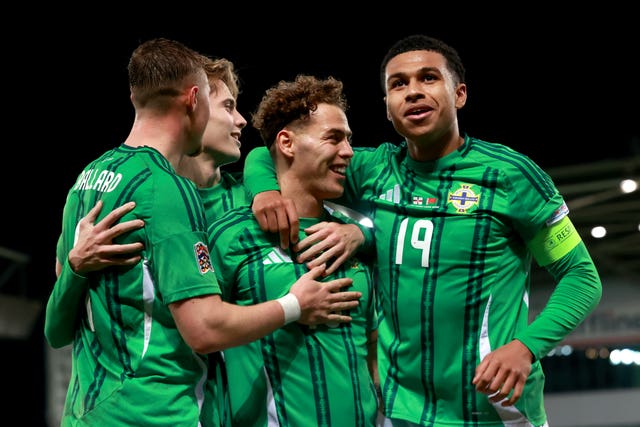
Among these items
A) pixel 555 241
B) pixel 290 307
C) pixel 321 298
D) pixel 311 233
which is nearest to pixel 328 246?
pixel 311 233

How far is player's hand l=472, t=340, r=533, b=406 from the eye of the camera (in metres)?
2.70

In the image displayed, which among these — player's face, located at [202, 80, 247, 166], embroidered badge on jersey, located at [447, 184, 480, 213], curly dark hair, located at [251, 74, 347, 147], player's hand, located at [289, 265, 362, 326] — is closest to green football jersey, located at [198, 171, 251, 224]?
player's face, located at [202, 80, 247, 166]

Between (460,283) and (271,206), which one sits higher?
(271,206)

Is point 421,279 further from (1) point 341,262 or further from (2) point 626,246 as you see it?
(2) point 626,246

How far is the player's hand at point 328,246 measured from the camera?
2.93 meters

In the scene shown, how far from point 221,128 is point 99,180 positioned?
1.25 m

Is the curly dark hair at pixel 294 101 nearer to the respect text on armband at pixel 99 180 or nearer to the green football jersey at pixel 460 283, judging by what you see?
the green football jersey at pixel 460 283

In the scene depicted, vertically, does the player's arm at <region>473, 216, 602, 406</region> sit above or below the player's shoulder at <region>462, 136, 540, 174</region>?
below

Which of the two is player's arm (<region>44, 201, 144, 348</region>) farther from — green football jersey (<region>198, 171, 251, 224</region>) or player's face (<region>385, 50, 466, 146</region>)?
player's face (<region>385, 50, 466, 146</region>)

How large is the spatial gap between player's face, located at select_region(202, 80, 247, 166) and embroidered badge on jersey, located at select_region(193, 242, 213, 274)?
53.1 inches

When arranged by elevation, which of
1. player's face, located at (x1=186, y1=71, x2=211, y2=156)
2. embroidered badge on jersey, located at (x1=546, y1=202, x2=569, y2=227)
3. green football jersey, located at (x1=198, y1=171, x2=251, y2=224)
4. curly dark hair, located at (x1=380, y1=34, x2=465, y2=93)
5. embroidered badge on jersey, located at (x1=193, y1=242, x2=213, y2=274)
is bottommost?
embroidered badge on jersey, located at (x1=193, y1=242, x2=213, y2=274)

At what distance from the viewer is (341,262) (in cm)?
295

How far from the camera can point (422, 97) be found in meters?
3.08

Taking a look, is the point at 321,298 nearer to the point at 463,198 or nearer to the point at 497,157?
the point at 463,198
